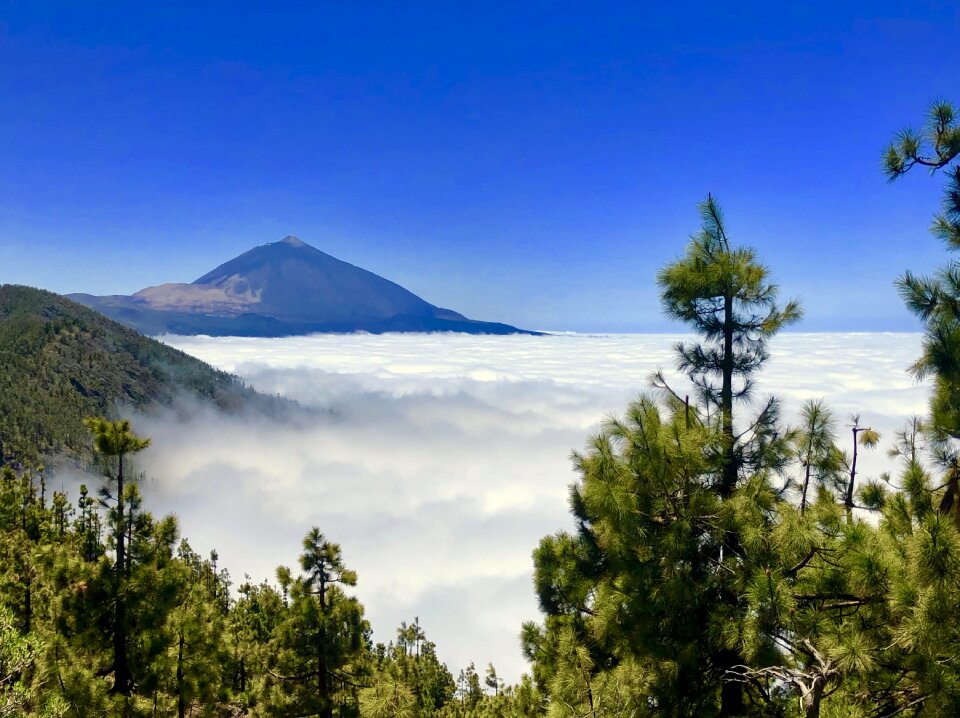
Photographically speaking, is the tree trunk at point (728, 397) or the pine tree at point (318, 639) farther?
the pine tree at point (318, 639)

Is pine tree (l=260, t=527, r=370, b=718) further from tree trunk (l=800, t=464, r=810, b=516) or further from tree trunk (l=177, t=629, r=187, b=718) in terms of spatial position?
tree trunk (l=800, t=464, r=810, b=516)

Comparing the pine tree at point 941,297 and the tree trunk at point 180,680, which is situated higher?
the pine tree at point 941,297

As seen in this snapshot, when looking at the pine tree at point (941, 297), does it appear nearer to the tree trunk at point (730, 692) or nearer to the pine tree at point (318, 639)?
the tree trunk at point (730, 692)

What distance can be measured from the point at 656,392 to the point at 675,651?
3.71m

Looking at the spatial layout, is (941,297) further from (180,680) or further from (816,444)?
(180,680)

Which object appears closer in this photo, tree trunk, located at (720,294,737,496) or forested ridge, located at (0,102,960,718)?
forested ridge, located at (0,102,960,718)

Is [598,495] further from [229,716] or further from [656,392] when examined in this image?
[229,716]

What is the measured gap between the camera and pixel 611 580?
852 cm

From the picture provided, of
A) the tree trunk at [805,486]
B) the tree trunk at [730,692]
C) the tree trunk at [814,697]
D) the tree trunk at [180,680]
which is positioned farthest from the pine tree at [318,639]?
the tree trunk at [814,697]

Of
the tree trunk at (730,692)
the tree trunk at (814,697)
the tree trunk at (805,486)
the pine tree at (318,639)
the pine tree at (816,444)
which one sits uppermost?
the pine tree at (816,444)

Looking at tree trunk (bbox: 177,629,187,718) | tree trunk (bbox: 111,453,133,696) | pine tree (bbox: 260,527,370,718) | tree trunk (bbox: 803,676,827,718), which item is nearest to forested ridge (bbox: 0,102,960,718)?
tree trunk (bbox: 803,676,827,718)

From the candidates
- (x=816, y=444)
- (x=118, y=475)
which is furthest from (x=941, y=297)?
(x=118, y=475)

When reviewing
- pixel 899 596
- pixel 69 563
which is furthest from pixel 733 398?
pixel 69 563

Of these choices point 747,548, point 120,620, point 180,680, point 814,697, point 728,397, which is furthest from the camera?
point 180,680
